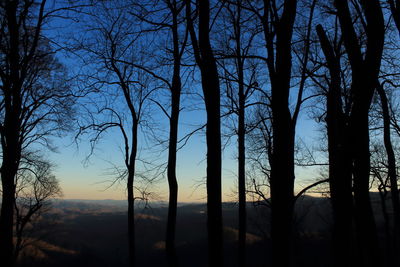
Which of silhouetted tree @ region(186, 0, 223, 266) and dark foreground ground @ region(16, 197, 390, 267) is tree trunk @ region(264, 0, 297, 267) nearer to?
silhouetted tree @ region(186, 0, 223, 266)

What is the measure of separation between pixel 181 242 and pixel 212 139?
5543 centimetres

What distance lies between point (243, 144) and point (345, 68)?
4955mm

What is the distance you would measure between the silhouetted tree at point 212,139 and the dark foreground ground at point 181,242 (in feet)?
24.1

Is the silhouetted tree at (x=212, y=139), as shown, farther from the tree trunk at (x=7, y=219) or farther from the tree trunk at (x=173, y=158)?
the tree trunk at (x=7, y=219)

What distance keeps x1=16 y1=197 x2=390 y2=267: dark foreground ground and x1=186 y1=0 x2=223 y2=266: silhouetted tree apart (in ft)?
24.1

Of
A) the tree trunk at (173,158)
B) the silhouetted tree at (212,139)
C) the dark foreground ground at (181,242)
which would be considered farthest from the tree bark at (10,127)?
the silhouetted tree at (212,139)

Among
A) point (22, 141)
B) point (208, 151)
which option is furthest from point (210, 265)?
point (22, 141)

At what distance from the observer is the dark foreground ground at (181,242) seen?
30.8 meters

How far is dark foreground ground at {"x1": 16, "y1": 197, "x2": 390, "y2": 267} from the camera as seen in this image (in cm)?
3078

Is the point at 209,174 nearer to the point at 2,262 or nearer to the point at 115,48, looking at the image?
the point at 2,262

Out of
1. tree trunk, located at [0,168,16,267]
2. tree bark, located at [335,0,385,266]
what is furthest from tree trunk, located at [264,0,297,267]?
tree trunk, located at [0,168,16,267]

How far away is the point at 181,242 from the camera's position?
58.0 metres

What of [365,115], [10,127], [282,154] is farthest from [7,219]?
[365,115]

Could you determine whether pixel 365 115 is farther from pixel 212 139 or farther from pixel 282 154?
pixel 212 139
